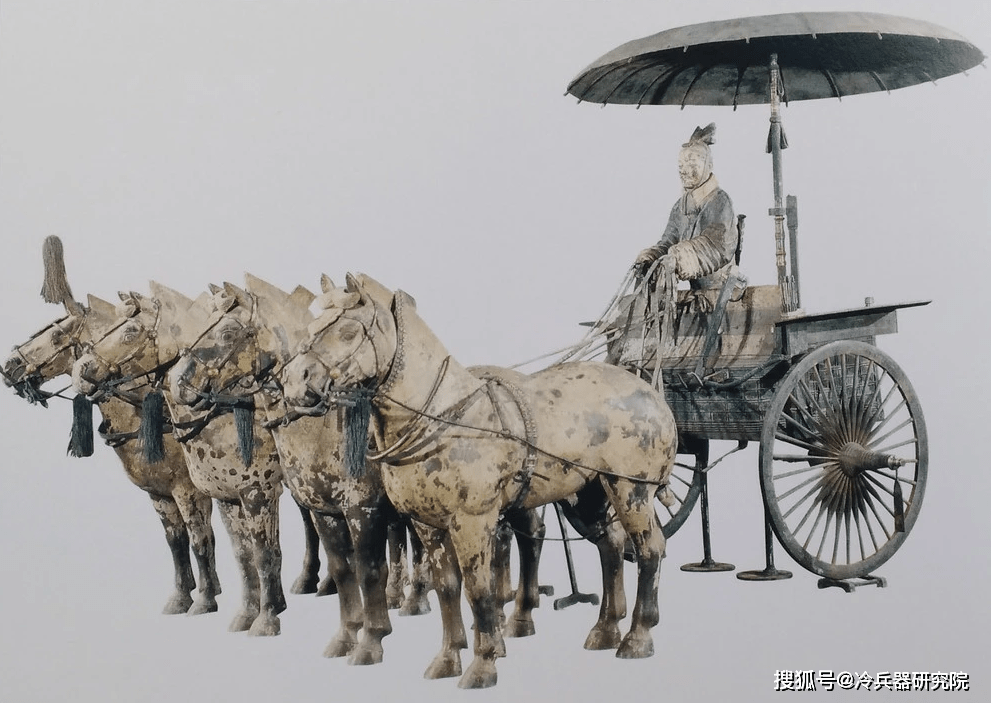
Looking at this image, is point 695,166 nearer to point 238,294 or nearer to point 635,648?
point 238,294

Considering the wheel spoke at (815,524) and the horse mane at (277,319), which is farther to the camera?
the wheel spoke at (815,524)

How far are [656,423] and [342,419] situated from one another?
1871 mm

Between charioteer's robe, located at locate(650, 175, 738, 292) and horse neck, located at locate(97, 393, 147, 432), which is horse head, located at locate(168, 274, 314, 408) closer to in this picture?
horse neck, located at locate(97, 393, 147, 432)

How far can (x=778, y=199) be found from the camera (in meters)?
11.4

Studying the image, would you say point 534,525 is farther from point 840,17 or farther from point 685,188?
point 840,17

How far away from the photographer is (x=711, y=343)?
1128 centimetres

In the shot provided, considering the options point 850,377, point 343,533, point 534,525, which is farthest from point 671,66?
point 343,533

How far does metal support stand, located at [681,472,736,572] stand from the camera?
11.9 meters

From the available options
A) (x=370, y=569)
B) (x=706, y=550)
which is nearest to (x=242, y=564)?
(x=370, y=569)

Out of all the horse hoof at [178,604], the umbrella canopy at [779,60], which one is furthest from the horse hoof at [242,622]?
the umbrella canopy at [779,60]

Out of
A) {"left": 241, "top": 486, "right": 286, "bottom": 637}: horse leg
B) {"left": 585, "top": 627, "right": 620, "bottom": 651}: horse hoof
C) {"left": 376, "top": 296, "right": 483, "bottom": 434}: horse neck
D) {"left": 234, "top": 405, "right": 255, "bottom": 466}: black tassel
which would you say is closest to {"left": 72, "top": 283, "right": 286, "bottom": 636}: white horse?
{"left": 241, "top": 486, "right": 286, "bottom": 637}: horse leg

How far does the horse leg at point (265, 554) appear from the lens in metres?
10.7

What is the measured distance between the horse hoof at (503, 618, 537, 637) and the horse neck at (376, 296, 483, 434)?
6.88 feet

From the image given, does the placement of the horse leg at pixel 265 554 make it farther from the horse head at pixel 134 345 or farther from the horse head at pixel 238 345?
the horse head at pixel 134 345
